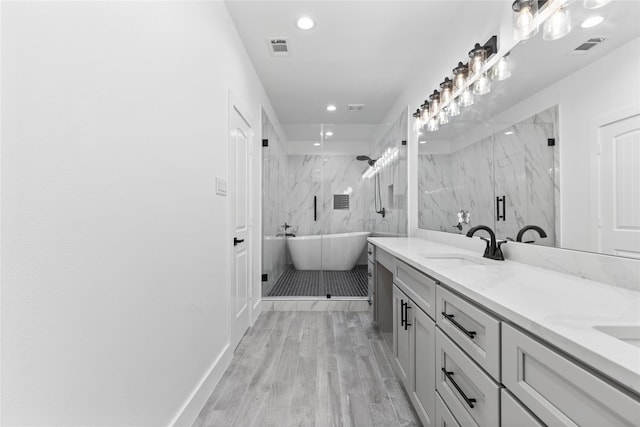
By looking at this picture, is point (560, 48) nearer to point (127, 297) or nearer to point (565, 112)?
point (565, 112)

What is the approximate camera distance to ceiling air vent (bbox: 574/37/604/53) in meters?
1.17

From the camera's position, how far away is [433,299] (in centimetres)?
141

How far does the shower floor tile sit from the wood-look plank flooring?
32.8 inches

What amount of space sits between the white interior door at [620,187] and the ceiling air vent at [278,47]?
95.2 inches

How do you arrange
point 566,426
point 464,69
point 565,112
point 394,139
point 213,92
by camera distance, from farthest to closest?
point 394,139, point 464,69, point 213,92, point 565,112, point 566,426

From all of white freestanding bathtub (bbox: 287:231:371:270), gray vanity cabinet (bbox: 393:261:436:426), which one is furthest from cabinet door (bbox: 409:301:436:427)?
white freestanding bathtub (bbox: 287:231:371:270)

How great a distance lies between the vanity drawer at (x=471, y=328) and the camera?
91cm

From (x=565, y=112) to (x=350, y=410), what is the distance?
5.98 ft

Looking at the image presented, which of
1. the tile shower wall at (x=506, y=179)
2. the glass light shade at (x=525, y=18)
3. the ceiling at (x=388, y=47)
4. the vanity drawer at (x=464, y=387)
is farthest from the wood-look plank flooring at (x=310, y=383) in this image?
the glass light shade at (x=525, y=18)

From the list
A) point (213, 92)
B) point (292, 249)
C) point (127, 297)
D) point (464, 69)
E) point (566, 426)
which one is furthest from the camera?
point (292, 249)

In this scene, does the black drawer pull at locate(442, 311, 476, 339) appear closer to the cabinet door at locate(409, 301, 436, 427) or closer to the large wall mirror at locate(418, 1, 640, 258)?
the cabinet door at locate(409, 301, 436, 427)

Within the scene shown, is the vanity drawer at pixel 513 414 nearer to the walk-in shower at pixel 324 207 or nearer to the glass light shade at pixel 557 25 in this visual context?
the glass light shade at pixel 557 25

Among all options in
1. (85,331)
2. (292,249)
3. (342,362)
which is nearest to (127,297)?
(85,331)

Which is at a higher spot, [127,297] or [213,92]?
[213,92]
